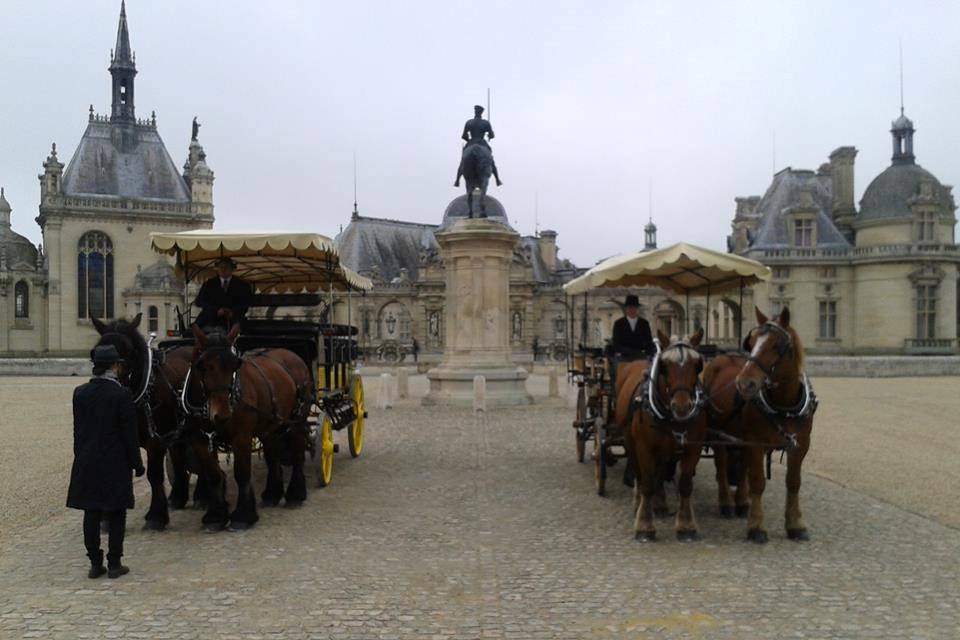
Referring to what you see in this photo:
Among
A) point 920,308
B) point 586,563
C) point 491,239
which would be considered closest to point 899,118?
point 920,308

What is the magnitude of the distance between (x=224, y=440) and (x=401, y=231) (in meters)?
50.8

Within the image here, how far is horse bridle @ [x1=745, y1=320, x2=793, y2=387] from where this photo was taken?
6551 millimetres

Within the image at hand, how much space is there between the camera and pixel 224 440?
7320 mm

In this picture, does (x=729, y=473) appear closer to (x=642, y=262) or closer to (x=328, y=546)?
(x=642, y=262)

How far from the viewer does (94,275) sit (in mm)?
54812

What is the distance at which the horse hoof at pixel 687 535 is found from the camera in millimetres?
6965

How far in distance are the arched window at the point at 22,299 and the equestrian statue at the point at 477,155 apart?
1829 inches

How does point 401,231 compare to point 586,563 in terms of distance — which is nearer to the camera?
point 586,563

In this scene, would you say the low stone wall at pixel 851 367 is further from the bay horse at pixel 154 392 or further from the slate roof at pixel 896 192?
the bay horse at pixel 154 392

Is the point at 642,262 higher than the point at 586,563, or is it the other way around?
the point at 642,262

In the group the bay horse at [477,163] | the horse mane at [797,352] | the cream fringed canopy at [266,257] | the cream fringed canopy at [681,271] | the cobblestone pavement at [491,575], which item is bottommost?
the cobblestone pavement at [491,575]

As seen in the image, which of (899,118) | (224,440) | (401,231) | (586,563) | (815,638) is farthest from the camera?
(401,231)

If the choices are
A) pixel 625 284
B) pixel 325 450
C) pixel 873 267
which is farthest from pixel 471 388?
pixel 873 267

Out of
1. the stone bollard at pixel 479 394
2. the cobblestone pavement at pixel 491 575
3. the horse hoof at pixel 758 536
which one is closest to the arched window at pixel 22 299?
the stone bollard at pixel 479 394
